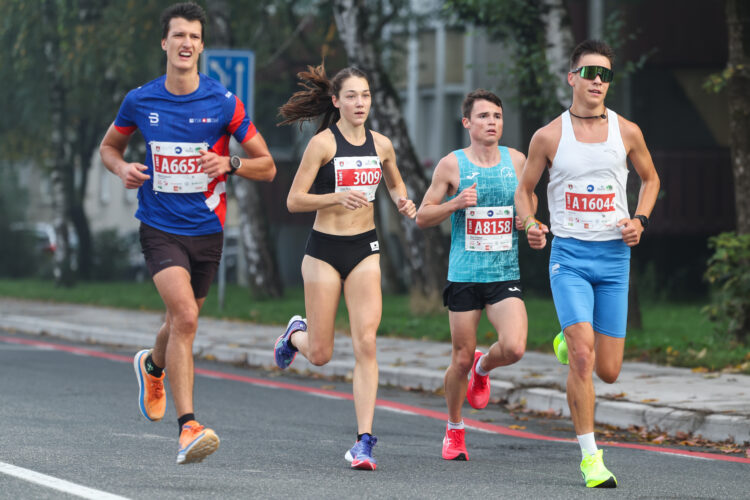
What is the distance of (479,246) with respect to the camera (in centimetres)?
761

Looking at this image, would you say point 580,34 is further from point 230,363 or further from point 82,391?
point 82,391

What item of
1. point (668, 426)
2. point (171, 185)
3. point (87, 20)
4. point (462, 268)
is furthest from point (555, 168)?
point (87, 20)

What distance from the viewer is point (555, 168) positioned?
7000mm

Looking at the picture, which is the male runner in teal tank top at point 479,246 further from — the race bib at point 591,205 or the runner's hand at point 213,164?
the runner's hand at point 213,164

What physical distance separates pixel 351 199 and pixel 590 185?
1282 mm

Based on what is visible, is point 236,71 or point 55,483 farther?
point 236,71

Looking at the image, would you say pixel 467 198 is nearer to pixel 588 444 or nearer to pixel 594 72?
pixel 594 72

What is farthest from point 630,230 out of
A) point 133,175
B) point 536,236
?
point 133,175

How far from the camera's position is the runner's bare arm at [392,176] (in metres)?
7.36

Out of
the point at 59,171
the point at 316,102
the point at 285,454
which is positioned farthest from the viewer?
the point at 59,171

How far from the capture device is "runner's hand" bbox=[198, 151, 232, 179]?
6.73 m

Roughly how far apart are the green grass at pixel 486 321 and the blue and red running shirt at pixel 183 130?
6142 millimetres

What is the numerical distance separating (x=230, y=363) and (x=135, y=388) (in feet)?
9.98

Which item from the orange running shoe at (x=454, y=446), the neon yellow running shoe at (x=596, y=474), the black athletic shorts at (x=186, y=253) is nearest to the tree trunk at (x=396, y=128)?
the orange running shoe at (x=454, y=446)
